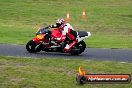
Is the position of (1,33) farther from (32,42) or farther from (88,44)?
(32,42)

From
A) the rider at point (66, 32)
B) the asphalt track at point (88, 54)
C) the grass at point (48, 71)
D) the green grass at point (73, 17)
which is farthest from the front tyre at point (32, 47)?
the green grass at point (73, 17)

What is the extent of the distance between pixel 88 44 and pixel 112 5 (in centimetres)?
2758

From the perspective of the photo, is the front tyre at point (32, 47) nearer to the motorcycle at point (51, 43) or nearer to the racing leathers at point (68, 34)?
the motorcycle at point (51, 43)

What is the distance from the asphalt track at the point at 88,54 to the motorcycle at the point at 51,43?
0.23 m

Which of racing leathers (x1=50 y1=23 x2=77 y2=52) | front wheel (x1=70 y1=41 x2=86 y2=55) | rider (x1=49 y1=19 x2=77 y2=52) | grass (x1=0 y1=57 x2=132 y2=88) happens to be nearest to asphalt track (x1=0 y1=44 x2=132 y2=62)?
front wheel (x1=70 y1=41 x2=86 y2=55)

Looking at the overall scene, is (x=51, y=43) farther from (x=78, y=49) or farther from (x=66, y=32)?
(x=78, y=49)

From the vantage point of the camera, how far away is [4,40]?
2555cm

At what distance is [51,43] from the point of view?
811 inches

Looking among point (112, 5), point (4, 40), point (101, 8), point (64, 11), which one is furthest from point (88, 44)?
point (112, 5)

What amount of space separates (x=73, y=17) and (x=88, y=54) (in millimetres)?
21958

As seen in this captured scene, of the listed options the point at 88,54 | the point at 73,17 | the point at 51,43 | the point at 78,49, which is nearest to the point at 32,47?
the point at 51,43

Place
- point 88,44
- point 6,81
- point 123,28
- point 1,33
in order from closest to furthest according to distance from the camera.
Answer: point 6,81 → point 88,44 → point 1,33 → point 123,28

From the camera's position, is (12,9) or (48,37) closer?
(48,37)

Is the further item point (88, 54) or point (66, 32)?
point (88, 54)
